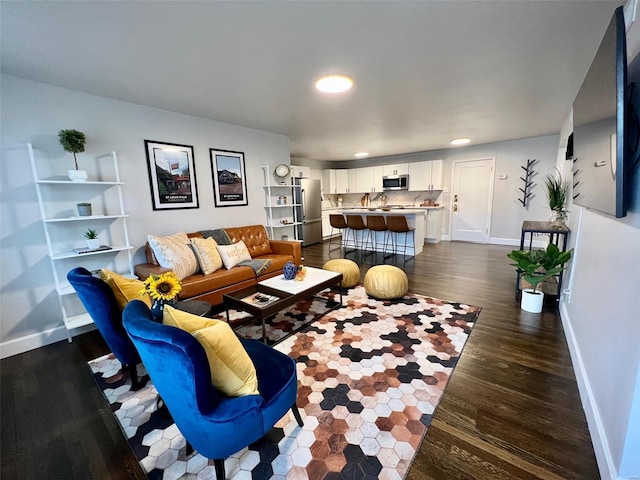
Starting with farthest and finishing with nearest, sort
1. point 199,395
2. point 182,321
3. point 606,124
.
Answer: point 606,124 → point 182,321 → point 199,395

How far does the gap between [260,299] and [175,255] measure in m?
1.22

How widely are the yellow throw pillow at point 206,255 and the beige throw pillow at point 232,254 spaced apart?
0.24 feet

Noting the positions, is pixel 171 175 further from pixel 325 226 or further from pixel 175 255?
pixel 325 226

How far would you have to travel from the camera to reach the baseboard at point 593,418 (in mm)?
1211

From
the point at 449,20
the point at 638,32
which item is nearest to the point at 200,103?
the point at 449,20

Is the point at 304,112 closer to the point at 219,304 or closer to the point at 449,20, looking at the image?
the point at 449,20

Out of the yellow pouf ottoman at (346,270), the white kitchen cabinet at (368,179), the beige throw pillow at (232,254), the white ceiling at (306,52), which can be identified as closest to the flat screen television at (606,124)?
the white ceiling at (306,52)

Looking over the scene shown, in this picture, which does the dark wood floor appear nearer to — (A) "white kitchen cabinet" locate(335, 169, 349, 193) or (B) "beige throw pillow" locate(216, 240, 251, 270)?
(B) "beige throw pillow" locate(216, 240, 251, 270)

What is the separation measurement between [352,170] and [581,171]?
6.65m

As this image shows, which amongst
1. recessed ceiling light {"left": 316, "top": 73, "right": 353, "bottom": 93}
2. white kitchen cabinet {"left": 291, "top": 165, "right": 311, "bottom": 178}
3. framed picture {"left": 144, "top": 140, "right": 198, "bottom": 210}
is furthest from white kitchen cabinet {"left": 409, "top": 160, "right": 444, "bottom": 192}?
framed picture {"left": 144, "top": 140, "right": 198, "bottom": 210}

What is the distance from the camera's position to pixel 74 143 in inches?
97.4

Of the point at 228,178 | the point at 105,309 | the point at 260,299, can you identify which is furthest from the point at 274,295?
the point at 228,178

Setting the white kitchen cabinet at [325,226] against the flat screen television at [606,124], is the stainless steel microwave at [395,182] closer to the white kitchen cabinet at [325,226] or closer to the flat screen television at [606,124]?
the white kitchen cabinet at [325,226]

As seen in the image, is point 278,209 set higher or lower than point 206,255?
higher
